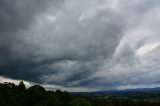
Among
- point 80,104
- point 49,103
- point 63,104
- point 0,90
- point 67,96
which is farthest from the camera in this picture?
point 0,90

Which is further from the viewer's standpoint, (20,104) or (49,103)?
(20,104)

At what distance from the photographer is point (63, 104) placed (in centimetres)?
13988

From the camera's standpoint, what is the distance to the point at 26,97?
154250 mm

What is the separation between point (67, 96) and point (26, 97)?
101ft

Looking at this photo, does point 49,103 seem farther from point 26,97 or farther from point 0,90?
point 0,90

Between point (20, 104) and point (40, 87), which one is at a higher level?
point (40, 87)

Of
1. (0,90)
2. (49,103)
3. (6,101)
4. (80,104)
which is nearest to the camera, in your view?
(80,104)

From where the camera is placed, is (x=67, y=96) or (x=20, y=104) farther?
(x=67, y=96)

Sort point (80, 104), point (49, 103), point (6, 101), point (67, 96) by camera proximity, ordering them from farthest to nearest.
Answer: point (67, 96) < point (6, 101) < point (49, 103) < point (80, 104)

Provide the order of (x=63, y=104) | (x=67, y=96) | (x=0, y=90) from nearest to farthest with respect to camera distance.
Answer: (x=63, y=104)
(x=67, y=96)
(x=0, y=90)

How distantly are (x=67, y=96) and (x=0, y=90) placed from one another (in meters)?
48.4

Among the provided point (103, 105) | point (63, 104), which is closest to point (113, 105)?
point (103, 105)

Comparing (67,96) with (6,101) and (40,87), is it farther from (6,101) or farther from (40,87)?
(6,101)

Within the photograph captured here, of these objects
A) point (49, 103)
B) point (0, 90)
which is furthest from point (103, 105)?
point (0, 90)
